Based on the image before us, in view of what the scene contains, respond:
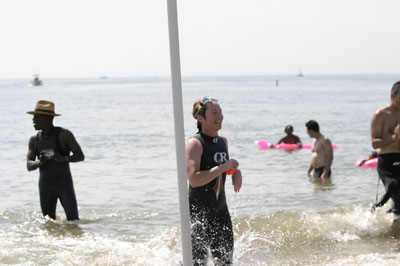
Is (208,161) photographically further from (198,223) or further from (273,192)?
(273,192)

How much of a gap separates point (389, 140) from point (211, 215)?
10.1 ft

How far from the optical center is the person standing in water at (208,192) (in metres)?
5.27

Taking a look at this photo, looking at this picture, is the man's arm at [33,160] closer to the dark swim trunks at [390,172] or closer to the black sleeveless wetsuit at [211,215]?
the black sleeveless wetsuit at [211,215]

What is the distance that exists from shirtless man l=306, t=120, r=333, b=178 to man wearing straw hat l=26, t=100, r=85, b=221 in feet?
19.2

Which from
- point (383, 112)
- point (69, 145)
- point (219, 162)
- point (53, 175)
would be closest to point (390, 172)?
point (383, 112)

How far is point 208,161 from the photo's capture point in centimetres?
531

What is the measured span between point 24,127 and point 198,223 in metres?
31.3

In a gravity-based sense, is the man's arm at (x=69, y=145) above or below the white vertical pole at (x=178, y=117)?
below

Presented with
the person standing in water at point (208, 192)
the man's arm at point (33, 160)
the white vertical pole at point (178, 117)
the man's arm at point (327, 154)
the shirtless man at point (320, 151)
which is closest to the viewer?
the white vertical pole at point (178, 117)

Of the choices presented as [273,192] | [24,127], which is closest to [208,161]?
[273,192]

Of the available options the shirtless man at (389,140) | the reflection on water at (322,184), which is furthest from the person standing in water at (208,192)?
the reflection on water at (322,184)

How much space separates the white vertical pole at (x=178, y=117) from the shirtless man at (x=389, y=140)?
420cm

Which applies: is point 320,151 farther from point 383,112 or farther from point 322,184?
point 383,112

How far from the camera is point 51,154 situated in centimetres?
796
